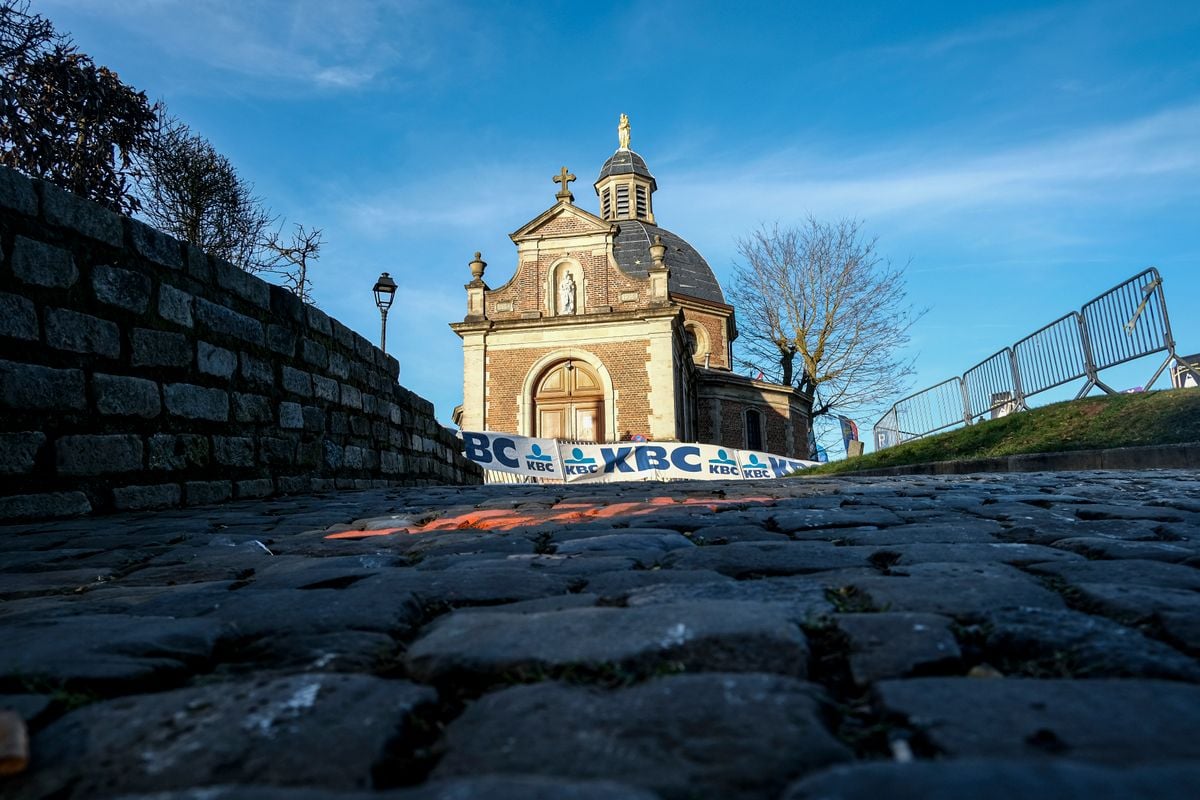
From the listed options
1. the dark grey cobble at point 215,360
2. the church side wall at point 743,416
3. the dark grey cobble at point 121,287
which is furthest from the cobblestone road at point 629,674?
the church side wall at point 743,416

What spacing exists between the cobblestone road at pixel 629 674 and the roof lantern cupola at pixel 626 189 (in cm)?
3776

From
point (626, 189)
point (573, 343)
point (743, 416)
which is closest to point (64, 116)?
point (573, 343)

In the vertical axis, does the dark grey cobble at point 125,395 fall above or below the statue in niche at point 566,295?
below

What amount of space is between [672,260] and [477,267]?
42.4 ft

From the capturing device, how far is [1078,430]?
10.0 metres

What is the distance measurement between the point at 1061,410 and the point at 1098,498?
24.5 feet

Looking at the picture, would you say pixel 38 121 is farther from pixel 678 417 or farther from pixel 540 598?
pixel 678 417

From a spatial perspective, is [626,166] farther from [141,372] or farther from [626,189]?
[141,372]

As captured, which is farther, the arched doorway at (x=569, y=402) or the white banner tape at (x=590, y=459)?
the arched doorway at (x=569, y=402)

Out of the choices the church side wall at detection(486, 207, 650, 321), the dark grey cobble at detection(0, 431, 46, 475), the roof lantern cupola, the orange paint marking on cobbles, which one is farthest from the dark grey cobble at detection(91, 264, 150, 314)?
the roof lantern cupola

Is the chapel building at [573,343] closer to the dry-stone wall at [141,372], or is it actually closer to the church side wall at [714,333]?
the church side wall at [714,333]

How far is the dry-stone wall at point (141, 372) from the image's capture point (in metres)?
4.32

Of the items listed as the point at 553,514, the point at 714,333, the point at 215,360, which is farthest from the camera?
the point at 714,333

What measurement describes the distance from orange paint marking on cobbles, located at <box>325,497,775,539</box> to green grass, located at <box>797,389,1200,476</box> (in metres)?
6.41
